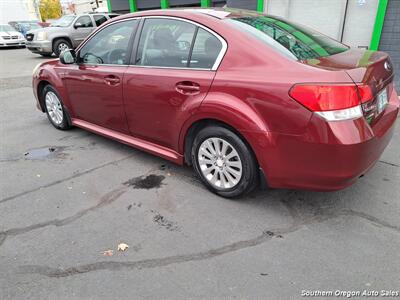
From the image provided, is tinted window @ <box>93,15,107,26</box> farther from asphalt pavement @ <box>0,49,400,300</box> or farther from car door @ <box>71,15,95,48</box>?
asphalt pavement @ <box>0,49,400,300</box>

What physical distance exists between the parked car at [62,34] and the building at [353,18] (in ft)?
26.5

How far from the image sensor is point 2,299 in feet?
7.23

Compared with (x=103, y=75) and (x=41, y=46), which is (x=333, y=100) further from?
(x=41, y=46)

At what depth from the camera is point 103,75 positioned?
13.1 feet

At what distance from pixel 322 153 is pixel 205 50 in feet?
4.59

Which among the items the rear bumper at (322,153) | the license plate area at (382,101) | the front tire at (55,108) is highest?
the license plate area at (382,101)

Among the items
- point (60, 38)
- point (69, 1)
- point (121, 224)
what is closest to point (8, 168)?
point (121, 224)

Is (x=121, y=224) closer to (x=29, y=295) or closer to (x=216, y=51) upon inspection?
(x=29, y=295)

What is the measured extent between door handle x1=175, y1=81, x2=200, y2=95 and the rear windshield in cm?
64

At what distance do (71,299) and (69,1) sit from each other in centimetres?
7064

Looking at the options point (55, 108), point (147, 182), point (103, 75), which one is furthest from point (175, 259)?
point (55, 108)

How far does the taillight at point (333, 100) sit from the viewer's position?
240 cm

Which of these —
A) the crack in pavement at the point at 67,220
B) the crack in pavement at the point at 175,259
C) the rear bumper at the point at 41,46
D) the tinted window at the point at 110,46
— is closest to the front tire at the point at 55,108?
the tinted window at the point at 110,46

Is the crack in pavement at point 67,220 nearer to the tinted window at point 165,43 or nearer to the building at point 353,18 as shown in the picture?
the tinted window at point 165,43
